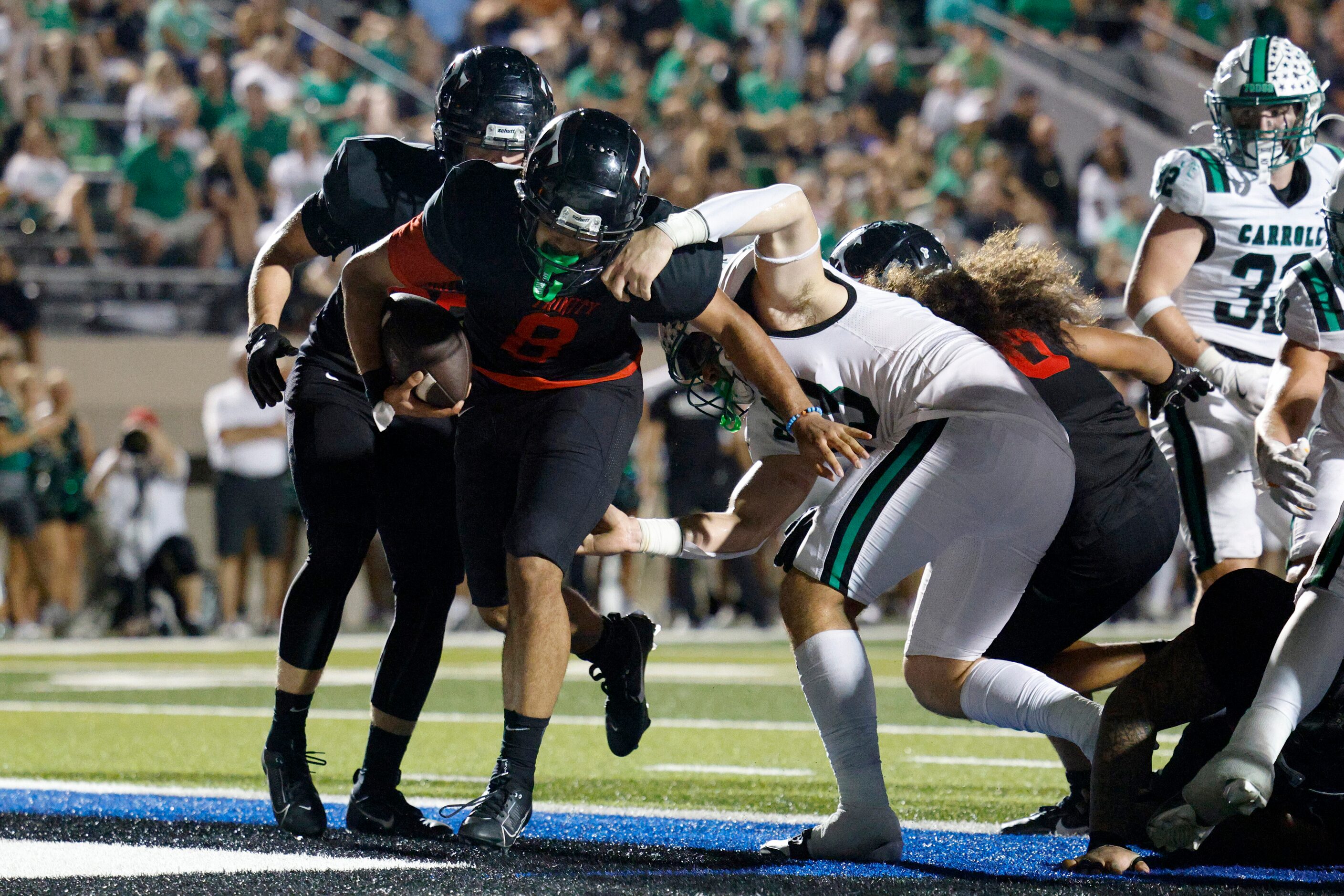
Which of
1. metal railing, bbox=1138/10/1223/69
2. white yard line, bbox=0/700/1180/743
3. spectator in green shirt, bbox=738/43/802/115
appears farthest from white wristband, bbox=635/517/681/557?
metal railing, bbox=1138/10/1223/69

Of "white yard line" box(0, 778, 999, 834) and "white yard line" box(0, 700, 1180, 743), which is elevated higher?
"white yard line" box(0, 778, 999, 834)

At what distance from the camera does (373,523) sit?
4070mm

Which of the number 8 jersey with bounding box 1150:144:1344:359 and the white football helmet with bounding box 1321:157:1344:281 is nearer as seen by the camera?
the white football helmet with bounding box 1321:157:1344:281

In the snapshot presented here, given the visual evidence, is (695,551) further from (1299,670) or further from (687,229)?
(1299,670)

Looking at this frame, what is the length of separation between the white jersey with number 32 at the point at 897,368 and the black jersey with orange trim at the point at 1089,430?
0.34 ft

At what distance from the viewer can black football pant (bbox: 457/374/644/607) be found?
11.9ft

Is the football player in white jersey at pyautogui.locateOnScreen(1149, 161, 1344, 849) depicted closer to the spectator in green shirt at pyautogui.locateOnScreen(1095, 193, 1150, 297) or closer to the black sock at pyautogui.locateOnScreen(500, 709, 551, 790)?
the black sock at pyautogui.locateOnScreen(500, 709, 551, 790)

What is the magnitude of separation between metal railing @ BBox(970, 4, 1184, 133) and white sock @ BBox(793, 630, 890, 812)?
1167cm

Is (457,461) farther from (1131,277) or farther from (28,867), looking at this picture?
(1131,277)

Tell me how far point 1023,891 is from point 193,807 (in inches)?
85.8

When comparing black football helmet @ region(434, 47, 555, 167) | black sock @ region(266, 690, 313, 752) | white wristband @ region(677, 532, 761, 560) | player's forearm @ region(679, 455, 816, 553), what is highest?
black football helmet @ region(434, 47, 555, 167)

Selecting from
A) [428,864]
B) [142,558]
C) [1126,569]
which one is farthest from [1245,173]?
[142,558]

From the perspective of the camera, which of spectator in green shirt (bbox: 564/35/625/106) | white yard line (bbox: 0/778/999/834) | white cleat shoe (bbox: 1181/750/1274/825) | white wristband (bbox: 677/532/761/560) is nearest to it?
white cleat shoe (bbox: 1181/750/1274/825)

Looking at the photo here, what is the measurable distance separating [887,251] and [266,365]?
1.45m
